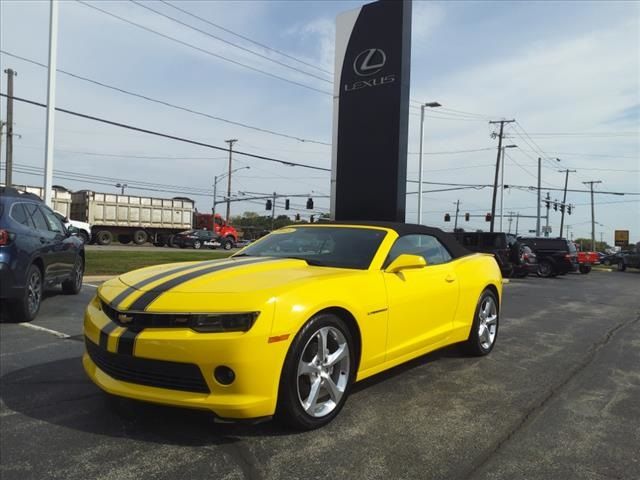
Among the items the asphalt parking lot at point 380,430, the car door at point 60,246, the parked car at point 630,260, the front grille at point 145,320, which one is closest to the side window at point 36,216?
the car door at point 60,246

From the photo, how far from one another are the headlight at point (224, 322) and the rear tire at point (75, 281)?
672 centimetres

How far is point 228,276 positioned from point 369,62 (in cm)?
1273

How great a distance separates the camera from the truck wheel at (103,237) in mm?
33469

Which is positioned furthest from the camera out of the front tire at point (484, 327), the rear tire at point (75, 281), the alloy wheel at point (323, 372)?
the rear tire at point (75, 281)

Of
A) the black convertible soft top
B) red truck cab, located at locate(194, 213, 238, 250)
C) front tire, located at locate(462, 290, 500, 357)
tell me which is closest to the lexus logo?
the black convertible soft top

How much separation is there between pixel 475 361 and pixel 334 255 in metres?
2.04

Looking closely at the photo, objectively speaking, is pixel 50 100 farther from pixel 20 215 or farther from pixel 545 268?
pixel 545 268

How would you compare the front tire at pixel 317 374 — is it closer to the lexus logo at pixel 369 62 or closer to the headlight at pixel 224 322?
the headlight at pixel 224 322

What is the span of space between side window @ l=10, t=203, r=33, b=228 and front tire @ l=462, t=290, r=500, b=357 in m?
5.58

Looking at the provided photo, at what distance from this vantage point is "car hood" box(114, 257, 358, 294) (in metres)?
3.31

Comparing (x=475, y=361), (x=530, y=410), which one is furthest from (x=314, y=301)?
(x=475, y=361)

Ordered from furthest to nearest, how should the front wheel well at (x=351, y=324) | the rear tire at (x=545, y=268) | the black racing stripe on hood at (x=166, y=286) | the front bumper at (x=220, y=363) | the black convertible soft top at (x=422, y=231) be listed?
the rear tire at (x=545, y=268), the black convertible soft top at (x=422, y=231), the front wheel well at (x=351, y=324), the black racing stripe on hood at (x=166, y=286), the front bumper at (x=220, y=363)

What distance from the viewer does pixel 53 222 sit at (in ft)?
26.5

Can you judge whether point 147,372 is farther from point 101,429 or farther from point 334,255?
point 334,255
